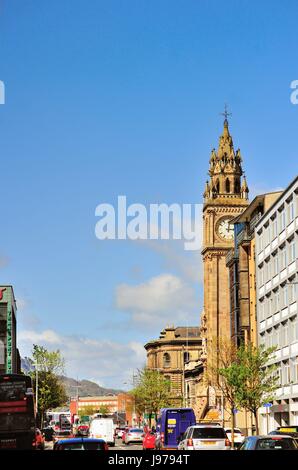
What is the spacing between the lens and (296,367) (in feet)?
238

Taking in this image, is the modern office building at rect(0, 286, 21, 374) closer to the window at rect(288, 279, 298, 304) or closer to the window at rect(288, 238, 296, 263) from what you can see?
the window at rect(288, 279, 298, 304)

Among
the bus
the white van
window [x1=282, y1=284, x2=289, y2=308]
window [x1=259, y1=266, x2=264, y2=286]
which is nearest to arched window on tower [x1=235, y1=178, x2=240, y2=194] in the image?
window [x1=259, y1=266, x2=264, y2=286]

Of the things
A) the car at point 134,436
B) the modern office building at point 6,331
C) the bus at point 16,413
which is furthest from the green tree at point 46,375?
the bus at point 16,413

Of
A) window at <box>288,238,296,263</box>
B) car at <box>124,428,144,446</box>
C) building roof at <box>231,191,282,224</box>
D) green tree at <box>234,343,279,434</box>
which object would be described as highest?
building roof at <box>231,191,282,224</box>

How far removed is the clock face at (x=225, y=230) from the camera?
152000 mm

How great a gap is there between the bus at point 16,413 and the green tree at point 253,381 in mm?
23355

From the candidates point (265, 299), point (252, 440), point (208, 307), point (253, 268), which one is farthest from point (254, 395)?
point (208, 307)

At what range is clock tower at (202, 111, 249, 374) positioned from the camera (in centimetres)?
14851

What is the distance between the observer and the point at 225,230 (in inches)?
6004

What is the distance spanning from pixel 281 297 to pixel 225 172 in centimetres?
8234

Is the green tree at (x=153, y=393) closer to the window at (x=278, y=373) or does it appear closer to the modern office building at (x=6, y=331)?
the modern office building at (x=6, y=331)

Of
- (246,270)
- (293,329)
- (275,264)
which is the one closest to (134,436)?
(293,329)

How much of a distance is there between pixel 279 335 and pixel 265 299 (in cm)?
743
